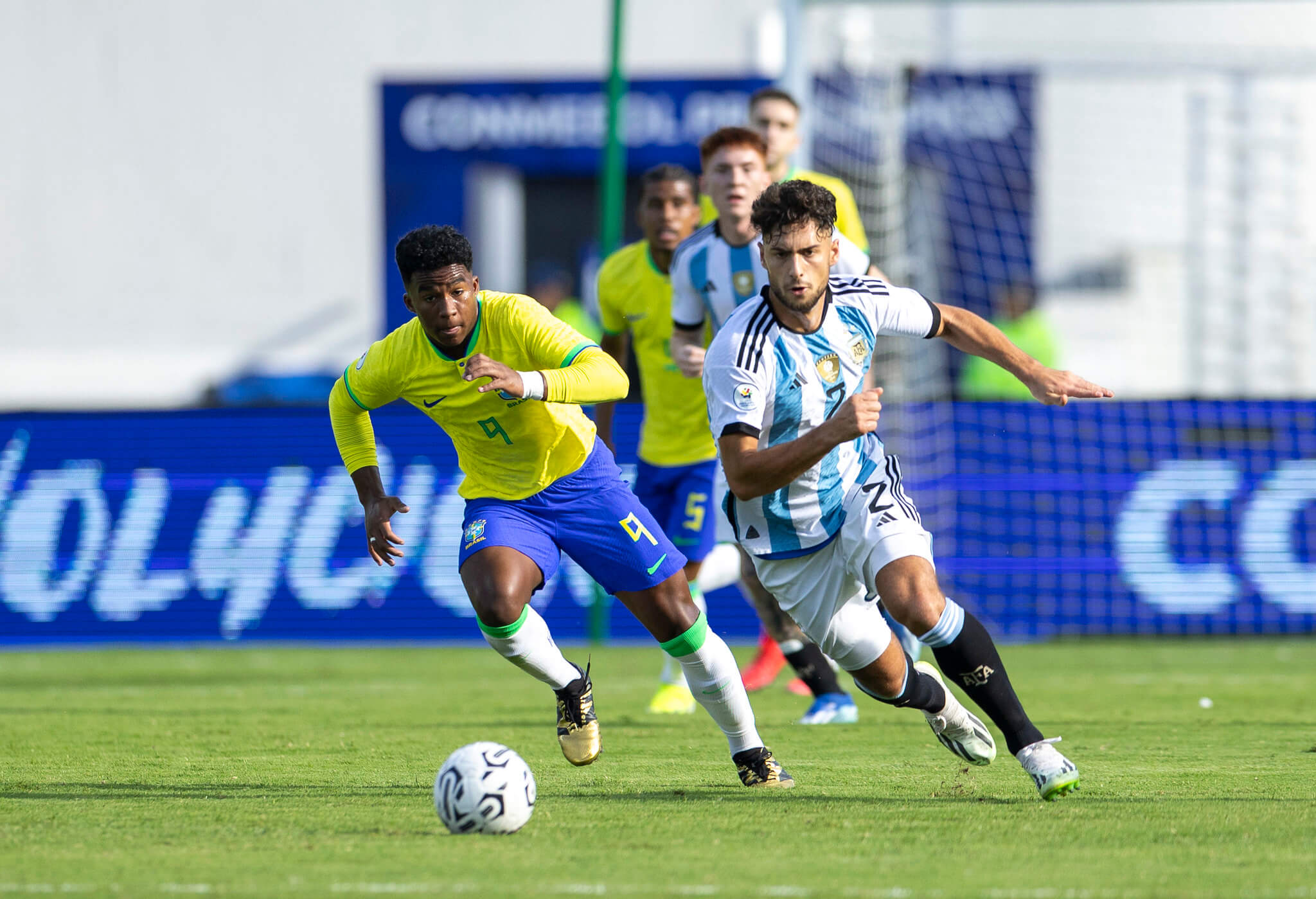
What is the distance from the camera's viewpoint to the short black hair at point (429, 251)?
A: 561cm

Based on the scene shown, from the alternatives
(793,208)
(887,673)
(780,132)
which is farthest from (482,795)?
(780,132)

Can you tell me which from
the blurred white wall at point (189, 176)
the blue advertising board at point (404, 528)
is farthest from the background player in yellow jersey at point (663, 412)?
the blurred white wall at point (189, 176)

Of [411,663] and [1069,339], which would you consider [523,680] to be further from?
[1069,339]

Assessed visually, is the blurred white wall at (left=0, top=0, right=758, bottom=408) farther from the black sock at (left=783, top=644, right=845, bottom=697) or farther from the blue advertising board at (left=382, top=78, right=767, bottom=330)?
the black sock at (left=783, top=644, right=845, bottom=697)

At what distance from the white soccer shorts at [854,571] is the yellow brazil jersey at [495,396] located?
921 mm

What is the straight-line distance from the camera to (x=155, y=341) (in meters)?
23.3

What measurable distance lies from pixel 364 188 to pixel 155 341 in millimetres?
3590

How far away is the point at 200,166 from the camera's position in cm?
2312

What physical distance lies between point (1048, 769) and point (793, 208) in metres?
1.92

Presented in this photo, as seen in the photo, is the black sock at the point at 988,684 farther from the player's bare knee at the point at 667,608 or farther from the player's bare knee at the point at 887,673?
the player's bare knee at the point at 667,608

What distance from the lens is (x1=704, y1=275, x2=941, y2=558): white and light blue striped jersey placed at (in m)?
5.38

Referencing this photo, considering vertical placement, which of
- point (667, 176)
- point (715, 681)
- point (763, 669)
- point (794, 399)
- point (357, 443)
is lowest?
point (763, 669)

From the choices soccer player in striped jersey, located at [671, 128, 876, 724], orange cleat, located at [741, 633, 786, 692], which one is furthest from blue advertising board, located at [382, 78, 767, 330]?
soccer player in striped jersey, located at [671, 128, 876, 724]

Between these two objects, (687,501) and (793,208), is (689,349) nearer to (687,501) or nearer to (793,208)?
(687,501)
